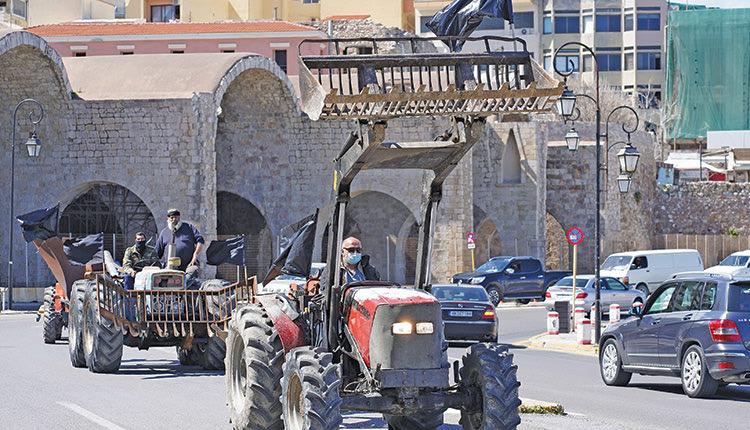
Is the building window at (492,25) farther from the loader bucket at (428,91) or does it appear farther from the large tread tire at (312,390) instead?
the large tread tire at (312,390)

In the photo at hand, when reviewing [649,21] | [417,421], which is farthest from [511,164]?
[417,421]

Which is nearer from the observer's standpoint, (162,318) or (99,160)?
(162,318)

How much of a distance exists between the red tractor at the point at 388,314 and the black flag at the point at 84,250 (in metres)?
11.7

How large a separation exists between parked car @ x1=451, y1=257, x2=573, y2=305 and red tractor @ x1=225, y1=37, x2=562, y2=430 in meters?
30.6

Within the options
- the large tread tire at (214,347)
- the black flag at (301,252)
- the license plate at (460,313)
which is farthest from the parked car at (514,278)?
the black flag at (301,252)

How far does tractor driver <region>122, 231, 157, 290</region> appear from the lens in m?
16.3

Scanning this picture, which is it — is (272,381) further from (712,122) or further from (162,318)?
(712,122)

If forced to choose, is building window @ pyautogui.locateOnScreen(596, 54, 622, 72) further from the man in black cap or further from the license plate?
the man in black cap

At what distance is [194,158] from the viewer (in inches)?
1622

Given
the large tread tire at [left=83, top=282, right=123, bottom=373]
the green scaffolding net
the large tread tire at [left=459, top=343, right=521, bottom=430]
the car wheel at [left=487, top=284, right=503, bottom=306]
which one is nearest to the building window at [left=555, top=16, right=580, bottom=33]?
the green scaffolding net

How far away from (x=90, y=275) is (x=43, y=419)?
602cm

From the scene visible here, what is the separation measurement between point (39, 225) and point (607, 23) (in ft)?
235

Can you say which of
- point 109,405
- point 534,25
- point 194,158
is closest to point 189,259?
point 109,405

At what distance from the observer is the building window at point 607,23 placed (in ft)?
289
